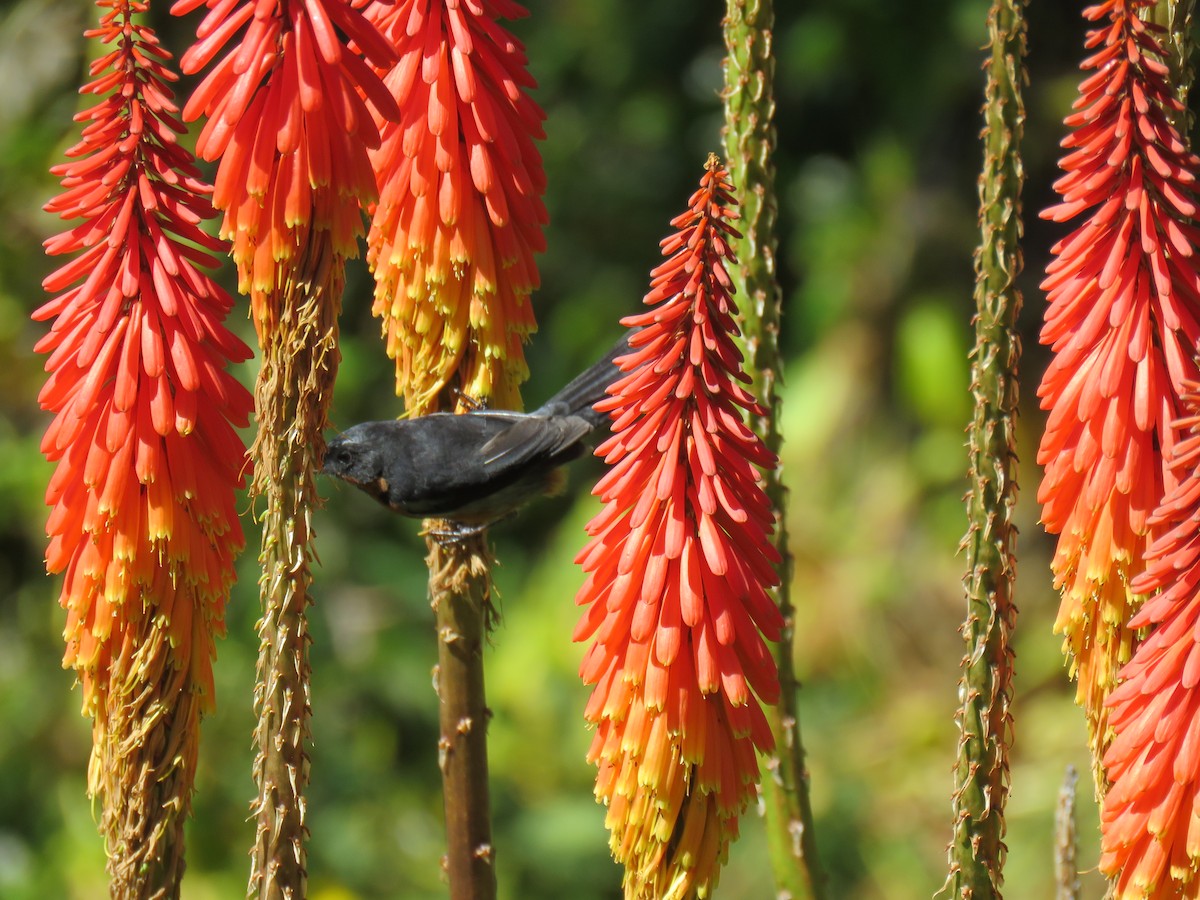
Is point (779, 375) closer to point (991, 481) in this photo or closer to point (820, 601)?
point (991, 481)

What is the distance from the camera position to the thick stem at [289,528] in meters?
1.89

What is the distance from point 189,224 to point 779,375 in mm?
1005

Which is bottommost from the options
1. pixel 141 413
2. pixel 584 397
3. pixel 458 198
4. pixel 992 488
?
pixel 992 488

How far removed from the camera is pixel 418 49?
7.46 ft

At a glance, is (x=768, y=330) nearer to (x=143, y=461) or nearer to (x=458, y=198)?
(x=458, y=198)

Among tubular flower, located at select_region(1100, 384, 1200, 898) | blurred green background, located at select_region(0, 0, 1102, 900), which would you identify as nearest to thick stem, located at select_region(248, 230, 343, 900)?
tubular flower, located at select_region(1100, 384, 1200, 898)

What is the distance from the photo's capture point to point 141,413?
78.7 inches

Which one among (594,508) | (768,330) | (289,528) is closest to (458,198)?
(768,330)

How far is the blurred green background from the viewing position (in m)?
6.51

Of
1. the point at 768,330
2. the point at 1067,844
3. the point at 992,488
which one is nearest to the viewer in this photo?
the point at 992,488

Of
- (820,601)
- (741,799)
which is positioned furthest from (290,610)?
(820,601)

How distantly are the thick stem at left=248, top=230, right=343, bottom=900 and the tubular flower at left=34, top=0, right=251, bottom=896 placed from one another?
0.11 m

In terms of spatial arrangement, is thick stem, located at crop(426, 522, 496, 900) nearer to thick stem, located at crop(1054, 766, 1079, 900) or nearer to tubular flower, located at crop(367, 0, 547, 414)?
tubular flower, located at crop(367, 0, 547, 414)

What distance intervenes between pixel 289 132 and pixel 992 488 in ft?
3.36
